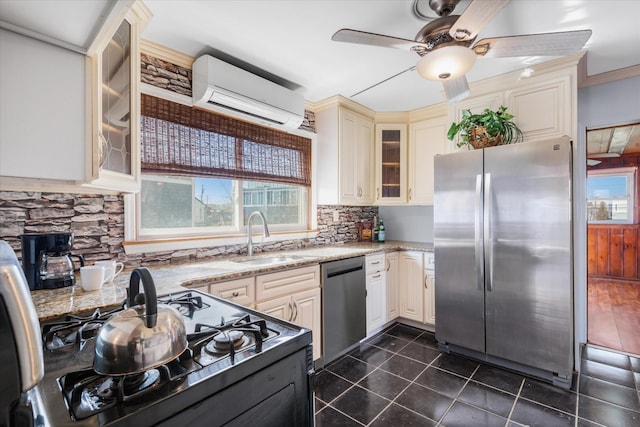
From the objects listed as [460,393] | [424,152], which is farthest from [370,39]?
[460,393]

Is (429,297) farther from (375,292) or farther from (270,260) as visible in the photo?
(270,260)

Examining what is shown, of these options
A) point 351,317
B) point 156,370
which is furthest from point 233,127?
point 156,370

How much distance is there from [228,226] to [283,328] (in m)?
1.80

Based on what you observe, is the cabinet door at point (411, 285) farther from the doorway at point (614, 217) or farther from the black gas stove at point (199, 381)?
the doorway at point (614, 217)

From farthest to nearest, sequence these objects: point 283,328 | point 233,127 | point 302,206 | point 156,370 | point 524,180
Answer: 1. point 302,206
2. point 233,127
3. point 524,180
4. point 283,328
5. point 156,370

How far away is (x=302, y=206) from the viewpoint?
3.30 metres

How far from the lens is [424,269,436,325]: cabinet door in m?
3.01

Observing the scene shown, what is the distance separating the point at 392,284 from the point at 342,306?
0.85 metres

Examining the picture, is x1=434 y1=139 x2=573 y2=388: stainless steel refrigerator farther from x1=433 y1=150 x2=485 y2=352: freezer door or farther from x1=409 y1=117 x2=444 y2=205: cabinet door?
x1=409 y1=117 x2=444 y2=205: cabinet door

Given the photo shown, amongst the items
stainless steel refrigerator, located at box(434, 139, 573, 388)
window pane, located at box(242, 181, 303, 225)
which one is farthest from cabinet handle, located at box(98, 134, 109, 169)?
stainless steel refrigerator, located at box(434, 139, 573, 388)

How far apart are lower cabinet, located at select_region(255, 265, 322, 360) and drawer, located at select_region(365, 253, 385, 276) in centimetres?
65

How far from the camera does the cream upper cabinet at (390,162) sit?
3514mm

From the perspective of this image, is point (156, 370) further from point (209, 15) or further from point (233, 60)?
point (233, 60)

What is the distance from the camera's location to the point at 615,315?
11.6ft
